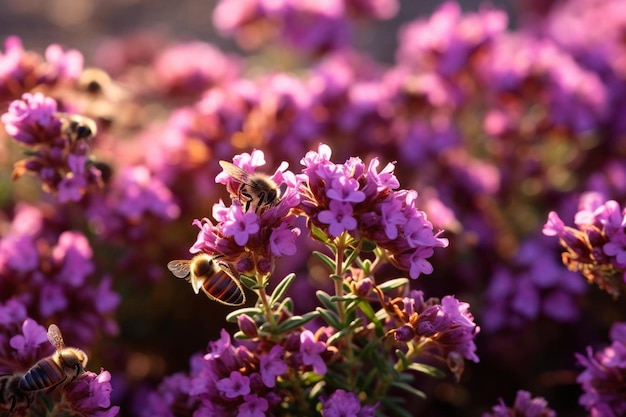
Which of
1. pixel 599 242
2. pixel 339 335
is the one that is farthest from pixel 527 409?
pixel 339 335

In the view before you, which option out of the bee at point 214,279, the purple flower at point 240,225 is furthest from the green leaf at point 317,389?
the purple flower at point 240,225

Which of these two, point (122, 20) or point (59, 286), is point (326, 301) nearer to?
point (59, 286)

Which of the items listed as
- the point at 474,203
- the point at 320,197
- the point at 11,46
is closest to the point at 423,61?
the point at 474,203

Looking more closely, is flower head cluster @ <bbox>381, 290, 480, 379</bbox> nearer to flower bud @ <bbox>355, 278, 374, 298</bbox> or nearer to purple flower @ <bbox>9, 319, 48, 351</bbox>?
flower bud @ <bbox>355, 278, 374, 298</bbox>

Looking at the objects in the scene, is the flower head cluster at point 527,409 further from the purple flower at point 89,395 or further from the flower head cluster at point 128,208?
the flower head cluster at point 128,208

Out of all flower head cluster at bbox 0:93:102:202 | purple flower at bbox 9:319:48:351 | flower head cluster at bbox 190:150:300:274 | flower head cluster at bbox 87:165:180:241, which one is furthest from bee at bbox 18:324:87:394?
flower head cluster at bbox 87:165:180:241

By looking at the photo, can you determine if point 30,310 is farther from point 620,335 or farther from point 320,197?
point 620,335

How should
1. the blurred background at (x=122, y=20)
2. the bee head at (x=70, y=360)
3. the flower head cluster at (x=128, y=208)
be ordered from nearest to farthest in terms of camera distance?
the bee head at (x=70, y=360), the flower head cluster at (x=128, y=208), the blurred background at (x=122, y=20)

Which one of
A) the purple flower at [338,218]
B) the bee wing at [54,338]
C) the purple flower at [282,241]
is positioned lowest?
the bee wing at [54,338]
